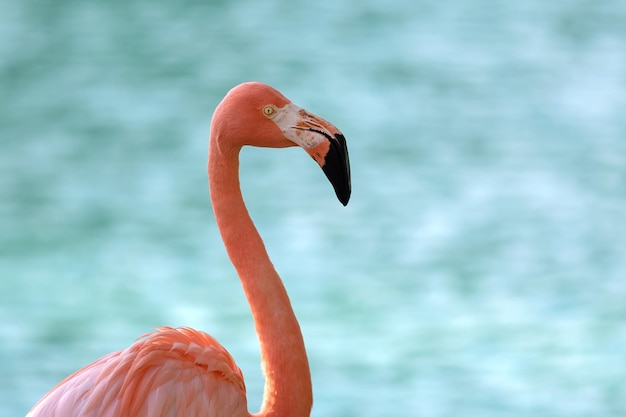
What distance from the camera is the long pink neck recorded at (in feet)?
9.45

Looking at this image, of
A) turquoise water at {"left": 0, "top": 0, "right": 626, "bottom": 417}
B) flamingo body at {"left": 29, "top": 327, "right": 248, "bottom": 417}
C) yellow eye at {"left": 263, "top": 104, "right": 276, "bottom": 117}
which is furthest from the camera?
turquoise water at {"left": 0, "top": 0, "right": 626, "bottom": 417}

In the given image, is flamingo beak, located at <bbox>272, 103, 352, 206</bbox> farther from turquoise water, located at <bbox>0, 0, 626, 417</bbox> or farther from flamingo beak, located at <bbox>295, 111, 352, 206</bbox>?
turquoise water, located at <bbox>0, 0, 626, 417</bbox>

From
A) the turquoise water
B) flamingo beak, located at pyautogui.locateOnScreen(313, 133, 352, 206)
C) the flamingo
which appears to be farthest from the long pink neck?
the turquoise water

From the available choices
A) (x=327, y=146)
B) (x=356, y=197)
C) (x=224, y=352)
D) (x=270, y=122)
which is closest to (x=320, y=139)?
(x=327, y=146)

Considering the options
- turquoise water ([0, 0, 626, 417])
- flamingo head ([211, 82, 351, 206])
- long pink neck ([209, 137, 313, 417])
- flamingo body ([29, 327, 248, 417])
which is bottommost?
flamingo body ([29, 327, 248, 417])

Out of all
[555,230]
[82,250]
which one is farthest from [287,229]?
[555,230]

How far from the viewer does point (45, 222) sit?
8.34 m

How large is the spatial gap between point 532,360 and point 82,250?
3134mm

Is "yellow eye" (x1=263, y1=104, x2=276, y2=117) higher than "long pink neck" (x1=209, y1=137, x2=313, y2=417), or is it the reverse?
"yellow eye" (x1=263, y1=104, x2=276, y2=117)

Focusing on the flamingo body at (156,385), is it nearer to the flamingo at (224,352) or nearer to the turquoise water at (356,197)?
the flamingo at (224,352)

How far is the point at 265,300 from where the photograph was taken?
289cm

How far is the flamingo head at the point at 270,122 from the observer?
2826mm

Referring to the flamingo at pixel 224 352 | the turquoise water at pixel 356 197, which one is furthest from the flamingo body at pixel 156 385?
the turquoise water at pixel 356 197

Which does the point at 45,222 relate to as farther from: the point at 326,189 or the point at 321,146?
the point at 321,146
